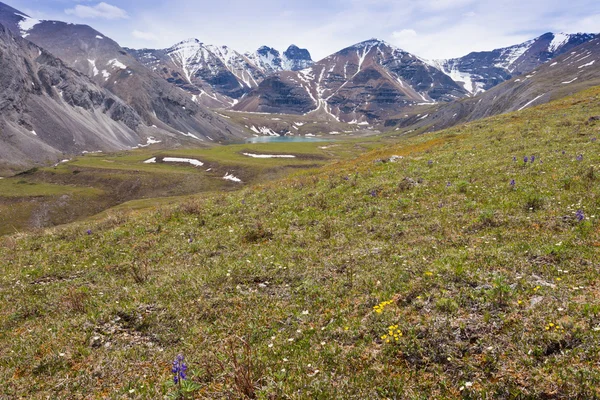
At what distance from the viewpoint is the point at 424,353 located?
7.86 m

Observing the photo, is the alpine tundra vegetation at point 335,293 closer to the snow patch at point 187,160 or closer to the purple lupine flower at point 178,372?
the purple lupine flower at point 178,372

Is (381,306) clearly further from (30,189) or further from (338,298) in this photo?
(30,189)

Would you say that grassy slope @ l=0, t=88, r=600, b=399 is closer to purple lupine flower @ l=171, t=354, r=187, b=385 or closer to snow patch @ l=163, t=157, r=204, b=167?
purple lupine flower @ l=171, t=354, r=187, b=385

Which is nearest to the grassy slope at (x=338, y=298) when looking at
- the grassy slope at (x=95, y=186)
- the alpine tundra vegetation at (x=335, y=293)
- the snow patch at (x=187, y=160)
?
the alpine tundra vegetation at (x=335, y=293)

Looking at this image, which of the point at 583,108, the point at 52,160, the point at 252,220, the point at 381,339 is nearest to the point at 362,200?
the point at 252,220

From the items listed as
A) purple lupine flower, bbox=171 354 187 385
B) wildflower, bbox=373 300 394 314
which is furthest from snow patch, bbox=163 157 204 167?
purple lupine flower, bbox=171 354 187 385

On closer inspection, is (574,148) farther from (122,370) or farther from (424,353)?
(122,370)

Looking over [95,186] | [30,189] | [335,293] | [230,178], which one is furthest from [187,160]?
[335,293]

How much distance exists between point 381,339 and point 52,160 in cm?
18879

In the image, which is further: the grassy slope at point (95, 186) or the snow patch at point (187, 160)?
the snow patch at point (187, 160)

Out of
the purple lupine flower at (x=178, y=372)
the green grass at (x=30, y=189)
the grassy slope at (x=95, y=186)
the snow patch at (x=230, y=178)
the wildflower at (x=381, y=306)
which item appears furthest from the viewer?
the snow patch at (x=230, y=178)

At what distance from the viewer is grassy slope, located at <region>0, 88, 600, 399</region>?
732cm

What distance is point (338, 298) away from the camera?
10.8 m

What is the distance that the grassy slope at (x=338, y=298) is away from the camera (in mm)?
7324
